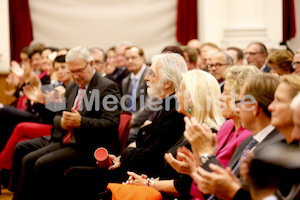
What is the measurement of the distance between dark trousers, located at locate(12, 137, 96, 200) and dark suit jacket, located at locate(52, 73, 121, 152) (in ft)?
0.42

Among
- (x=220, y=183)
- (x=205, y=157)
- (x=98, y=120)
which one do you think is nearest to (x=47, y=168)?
(x=98, y=120)

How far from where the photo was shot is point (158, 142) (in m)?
3.17

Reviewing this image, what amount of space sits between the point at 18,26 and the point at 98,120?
4.62 metres

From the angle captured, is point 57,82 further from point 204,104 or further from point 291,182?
point 291,182

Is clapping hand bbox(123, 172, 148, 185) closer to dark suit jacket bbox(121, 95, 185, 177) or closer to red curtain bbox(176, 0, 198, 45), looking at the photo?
dark suit jacket bbox(121, 95, 185, 177)

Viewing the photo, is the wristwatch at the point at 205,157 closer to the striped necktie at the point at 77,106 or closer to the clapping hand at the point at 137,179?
the clapping hand at the point at 137,179

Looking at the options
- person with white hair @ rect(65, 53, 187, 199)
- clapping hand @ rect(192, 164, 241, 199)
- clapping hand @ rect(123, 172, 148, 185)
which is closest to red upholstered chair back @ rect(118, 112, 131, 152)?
person with white hair @ rect(65, 53, 187, 199)

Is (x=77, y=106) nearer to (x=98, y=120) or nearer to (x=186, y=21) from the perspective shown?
(x=98, y=120)

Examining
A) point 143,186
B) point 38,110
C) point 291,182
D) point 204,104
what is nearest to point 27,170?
point 38,110

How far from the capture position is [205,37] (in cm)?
782

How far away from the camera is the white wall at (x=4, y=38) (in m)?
7.61

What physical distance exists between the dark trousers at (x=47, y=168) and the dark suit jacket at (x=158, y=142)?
34.9 inches

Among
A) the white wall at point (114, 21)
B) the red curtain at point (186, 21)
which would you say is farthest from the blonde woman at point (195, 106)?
the red curtain at point (186, 21)

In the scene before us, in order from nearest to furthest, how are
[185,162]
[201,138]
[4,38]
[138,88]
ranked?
[201,138] → [185,162] → [138,88] → [4,38]
